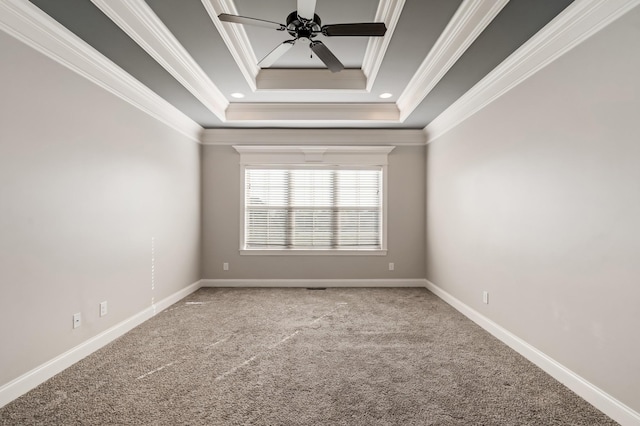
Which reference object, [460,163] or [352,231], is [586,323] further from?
[352,231]

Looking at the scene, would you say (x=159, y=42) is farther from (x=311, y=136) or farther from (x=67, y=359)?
(x=311, y=136)

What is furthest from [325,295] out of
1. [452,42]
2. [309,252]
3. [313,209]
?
[452,42]

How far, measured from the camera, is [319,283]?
5.27 meters

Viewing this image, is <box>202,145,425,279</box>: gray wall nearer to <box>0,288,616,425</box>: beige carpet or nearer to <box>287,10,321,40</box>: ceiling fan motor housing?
<box>0,288,616,425</box>: beige carpet

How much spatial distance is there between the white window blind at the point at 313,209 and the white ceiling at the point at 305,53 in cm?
90

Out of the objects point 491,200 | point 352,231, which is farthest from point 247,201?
point 491,200

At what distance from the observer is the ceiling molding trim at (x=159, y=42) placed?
2.26m

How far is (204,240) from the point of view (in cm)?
527

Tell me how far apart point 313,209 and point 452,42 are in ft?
10.5

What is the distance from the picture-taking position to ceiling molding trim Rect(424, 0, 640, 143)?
1987mm

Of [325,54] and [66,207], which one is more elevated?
[325,54]

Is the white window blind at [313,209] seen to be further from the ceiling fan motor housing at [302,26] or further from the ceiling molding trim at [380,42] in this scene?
the ceiling fan motor housing at [302,26]

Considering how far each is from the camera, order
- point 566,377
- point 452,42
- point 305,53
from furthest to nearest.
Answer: point 305,53
point 452,42
point 566,377

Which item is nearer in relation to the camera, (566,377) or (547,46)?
(566,377)
